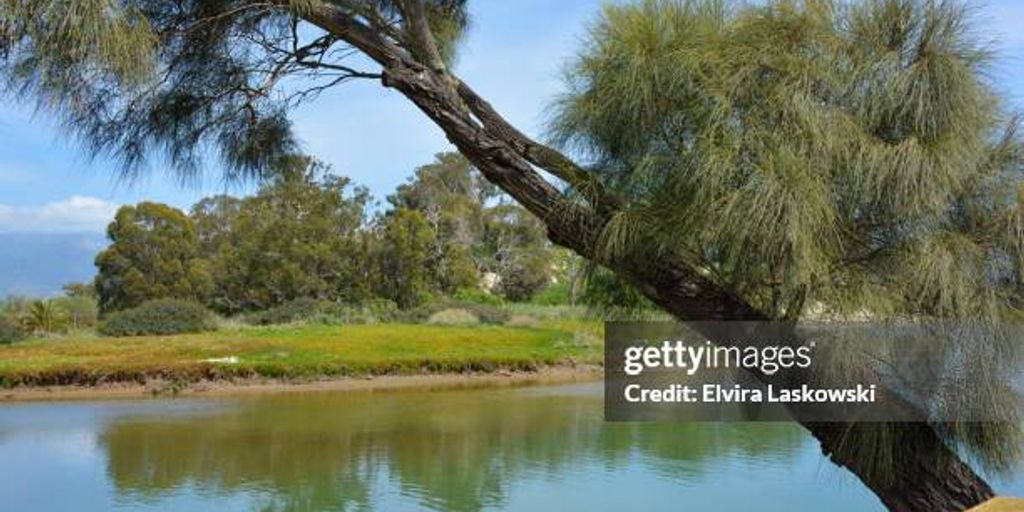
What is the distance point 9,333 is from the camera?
17438mm

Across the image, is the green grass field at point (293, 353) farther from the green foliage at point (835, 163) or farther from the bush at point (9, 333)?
the green foliage at point (835, 163)

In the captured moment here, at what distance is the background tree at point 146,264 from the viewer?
23719 mm

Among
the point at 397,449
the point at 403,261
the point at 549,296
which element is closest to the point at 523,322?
the point at 403,261

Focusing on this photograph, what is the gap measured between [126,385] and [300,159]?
10975 mm

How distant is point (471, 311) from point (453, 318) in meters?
0.77

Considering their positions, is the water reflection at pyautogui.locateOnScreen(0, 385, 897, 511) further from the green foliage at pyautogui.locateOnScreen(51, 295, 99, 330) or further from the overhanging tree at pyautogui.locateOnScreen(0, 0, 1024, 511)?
the green foliage at pyautogui.locateOnScreen(51, 295, 99, 330)

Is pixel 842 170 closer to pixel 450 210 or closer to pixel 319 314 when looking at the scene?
pixel 319 314

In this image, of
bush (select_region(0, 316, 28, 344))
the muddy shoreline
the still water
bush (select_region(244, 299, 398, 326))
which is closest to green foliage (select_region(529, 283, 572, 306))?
bush (select_region(244, 299, 398, 326))

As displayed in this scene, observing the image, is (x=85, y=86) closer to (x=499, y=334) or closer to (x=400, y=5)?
(x=400, y=5)

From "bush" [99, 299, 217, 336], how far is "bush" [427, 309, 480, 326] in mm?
4572

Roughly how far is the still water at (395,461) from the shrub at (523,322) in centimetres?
888

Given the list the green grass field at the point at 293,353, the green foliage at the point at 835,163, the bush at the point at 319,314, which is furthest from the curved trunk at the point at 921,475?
the bush at the point at 319,314

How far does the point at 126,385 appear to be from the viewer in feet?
45.0

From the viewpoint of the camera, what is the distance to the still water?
671 cm
